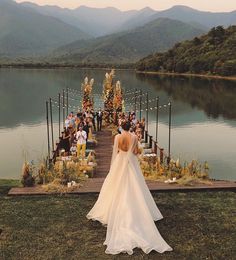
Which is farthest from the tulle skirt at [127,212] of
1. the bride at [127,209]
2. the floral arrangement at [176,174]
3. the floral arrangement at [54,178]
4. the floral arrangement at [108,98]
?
the floral arrangement at [108,98]

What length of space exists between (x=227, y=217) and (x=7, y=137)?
87.1ft

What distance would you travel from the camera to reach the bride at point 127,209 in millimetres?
8539

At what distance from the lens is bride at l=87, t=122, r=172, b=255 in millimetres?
8539

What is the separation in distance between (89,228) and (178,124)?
111 feet

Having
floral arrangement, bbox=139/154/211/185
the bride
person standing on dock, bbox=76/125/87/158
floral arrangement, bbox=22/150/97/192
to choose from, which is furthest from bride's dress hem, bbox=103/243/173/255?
person standing on dock, bbox=76/125/87/158

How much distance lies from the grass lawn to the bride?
19 cm

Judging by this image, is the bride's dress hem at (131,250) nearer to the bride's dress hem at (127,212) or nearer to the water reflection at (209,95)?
the bride's dress hem at (127,212)

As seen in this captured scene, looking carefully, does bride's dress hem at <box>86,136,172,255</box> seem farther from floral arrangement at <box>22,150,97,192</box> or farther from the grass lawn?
floral arrangement at <box>22,150,97,192</box>

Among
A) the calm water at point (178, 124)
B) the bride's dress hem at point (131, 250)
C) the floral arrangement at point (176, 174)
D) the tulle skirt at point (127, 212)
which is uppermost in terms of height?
the tulle skirt at point (127, 212)

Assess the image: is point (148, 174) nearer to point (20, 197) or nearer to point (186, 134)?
point (20, 197)

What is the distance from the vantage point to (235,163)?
2597 cm

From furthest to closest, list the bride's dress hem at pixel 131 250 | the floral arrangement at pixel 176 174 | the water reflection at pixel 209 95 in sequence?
the water reflection at pixel 209 95 → the floral arrangement at pixel 176 174 → the bride's dress hem at pixel 131 250

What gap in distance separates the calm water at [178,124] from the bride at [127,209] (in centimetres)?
1133

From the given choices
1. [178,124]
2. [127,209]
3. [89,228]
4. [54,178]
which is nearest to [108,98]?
[178,124]
